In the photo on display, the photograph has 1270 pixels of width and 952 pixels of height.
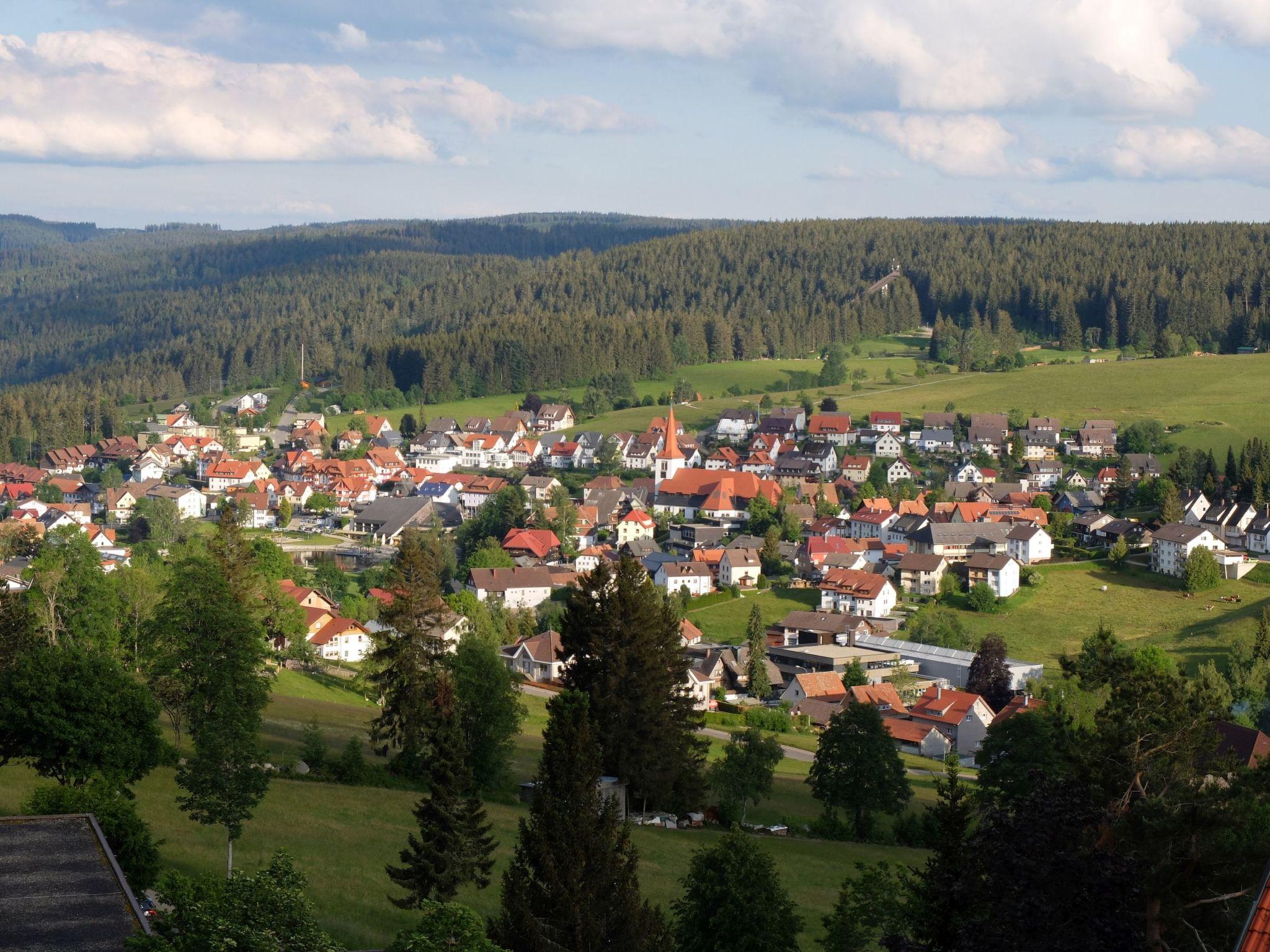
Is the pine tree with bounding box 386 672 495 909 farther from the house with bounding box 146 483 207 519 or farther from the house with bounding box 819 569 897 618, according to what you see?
the house with bounding box 146 483 207 519

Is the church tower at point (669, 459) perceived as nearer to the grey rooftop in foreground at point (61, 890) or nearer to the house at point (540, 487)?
the house at point (540, 487)

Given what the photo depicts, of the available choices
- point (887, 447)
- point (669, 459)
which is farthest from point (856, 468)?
point (669, 459)

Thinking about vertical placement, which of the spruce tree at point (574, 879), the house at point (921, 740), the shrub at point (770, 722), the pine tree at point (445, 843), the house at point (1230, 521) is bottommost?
the house at point (921, 740)

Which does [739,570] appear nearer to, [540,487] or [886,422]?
[540,487]

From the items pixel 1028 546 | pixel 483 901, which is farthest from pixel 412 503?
pixel 483 901

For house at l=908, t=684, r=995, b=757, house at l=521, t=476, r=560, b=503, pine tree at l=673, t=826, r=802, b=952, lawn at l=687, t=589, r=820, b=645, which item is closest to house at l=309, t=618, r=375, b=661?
lawn at l=687, t=589, r=820, b=645

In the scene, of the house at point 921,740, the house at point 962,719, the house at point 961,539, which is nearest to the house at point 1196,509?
the house at point 961,539

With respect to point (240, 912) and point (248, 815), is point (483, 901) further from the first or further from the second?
point (240, 912)
